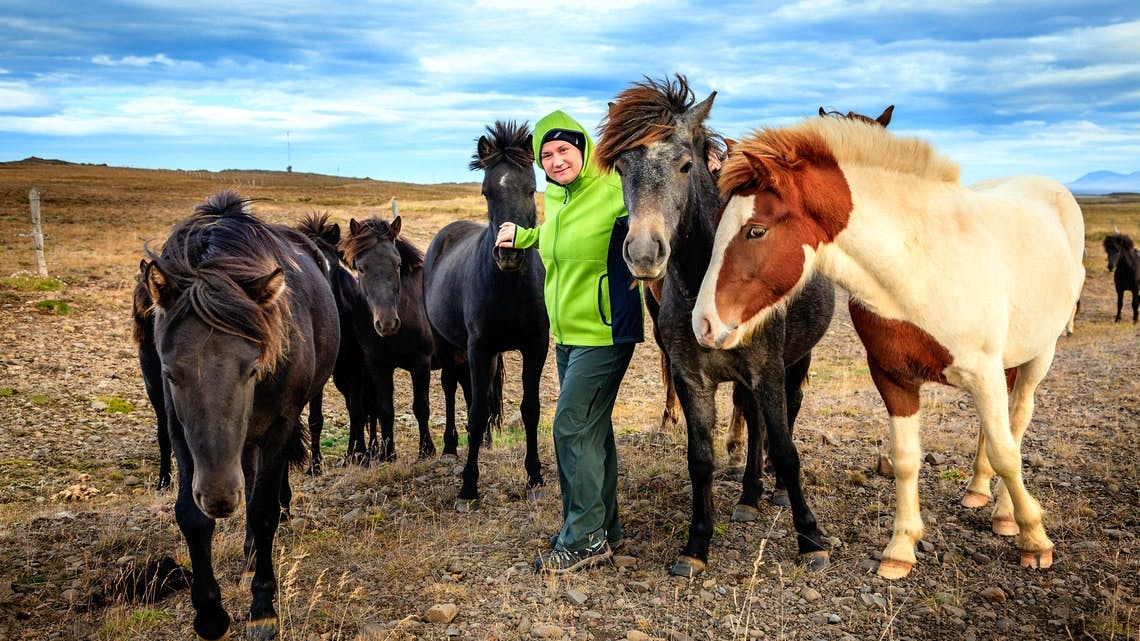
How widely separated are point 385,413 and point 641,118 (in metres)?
5.20

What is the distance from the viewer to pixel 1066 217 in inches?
208

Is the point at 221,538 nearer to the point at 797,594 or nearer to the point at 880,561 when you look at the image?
the point at 797,594

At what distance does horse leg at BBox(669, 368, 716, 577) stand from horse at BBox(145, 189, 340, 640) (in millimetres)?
2277

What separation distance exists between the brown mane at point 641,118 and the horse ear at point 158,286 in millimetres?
2196

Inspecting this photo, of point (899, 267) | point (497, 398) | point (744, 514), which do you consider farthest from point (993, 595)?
point (497, 398)

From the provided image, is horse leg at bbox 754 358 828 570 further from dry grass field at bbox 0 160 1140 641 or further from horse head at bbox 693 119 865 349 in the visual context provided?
horse head at bbox 693 119 865 349

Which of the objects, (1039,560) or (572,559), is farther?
(572,559)

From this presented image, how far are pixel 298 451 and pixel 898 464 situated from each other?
13.6ft

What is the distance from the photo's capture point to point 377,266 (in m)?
7.87

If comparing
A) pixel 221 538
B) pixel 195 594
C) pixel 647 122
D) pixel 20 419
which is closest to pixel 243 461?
pixel 195 594

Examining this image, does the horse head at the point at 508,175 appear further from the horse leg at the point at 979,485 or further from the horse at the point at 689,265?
the horse leg at the point at 979,485

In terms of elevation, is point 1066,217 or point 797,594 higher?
point 1066,217

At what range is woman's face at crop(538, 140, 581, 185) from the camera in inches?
173

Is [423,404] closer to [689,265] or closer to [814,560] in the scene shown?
[689,265]
